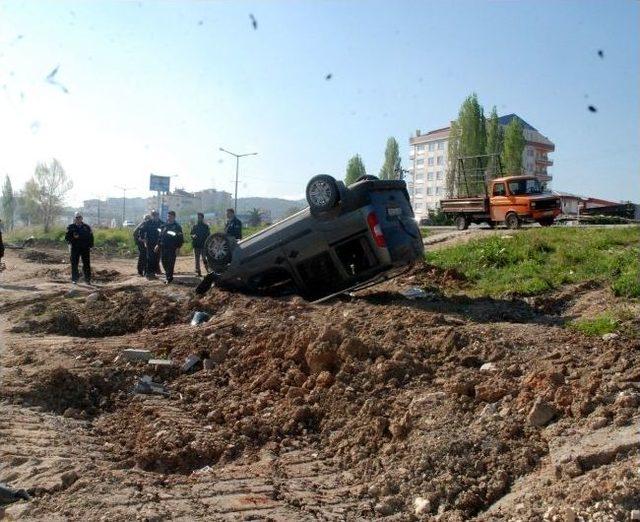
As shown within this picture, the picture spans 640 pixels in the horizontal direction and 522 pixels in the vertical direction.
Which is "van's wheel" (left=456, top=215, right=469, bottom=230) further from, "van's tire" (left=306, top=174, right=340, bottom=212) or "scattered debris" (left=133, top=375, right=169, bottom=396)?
"scattered debris" (left=133, top=375, right=169, bottom=396)

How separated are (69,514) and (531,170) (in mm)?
75175

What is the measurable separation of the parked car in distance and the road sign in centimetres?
4780

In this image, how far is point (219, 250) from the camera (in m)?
11.0

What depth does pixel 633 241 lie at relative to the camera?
13227 mm

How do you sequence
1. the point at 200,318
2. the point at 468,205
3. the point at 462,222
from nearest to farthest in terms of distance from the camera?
the point at 200,318 → the point at 468,205 → the point at 462,222

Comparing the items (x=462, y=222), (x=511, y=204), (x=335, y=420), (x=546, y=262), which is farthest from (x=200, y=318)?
(x=462, y=222)

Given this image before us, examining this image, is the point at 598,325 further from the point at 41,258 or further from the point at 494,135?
the point at 494,135

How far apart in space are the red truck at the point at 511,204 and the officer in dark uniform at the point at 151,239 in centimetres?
1263

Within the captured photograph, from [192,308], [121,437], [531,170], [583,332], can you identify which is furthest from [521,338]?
[531,170]

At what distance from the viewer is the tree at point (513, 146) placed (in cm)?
5788

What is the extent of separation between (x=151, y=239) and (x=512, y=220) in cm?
1288

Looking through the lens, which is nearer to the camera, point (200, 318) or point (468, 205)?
point (200, 318)

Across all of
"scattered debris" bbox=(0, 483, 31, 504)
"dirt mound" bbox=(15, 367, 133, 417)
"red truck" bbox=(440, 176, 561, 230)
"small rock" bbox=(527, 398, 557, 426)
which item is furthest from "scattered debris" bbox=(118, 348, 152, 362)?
"red truck" bbox=(440, 176, 561, 230)

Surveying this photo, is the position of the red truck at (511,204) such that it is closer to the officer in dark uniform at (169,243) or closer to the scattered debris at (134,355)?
the officer in dark uniform at (169,243)
